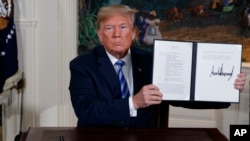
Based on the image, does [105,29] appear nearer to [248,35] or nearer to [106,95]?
[106,95]

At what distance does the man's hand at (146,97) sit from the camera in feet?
6.88

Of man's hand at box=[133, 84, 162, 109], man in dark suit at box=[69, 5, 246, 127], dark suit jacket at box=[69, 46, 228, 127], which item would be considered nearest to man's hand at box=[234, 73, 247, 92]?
man in dark suit at box=[69, 5, 246, 127]

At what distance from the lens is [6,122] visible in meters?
4.11

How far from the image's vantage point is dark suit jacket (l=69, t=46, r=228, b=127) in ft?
7.06

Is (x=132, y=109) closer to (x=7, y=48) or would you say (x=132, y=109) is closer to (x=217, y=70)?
(x=217, y=70)

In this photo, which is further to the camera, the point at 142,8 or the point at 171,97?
the point at 142,8

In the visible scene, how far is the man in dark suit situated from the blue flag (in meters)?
1.46

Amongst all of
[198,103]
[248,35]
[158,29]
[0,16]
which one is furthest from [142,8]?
[198,103]

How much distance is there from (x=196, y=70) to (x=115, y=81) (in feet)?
1.34

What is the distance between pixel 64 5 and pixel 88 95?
205 centimetres

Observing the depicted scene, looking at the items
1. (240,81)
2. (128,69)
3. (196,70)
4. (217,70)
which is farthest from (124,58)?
(240,81)

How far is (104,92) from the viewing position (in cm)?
222
